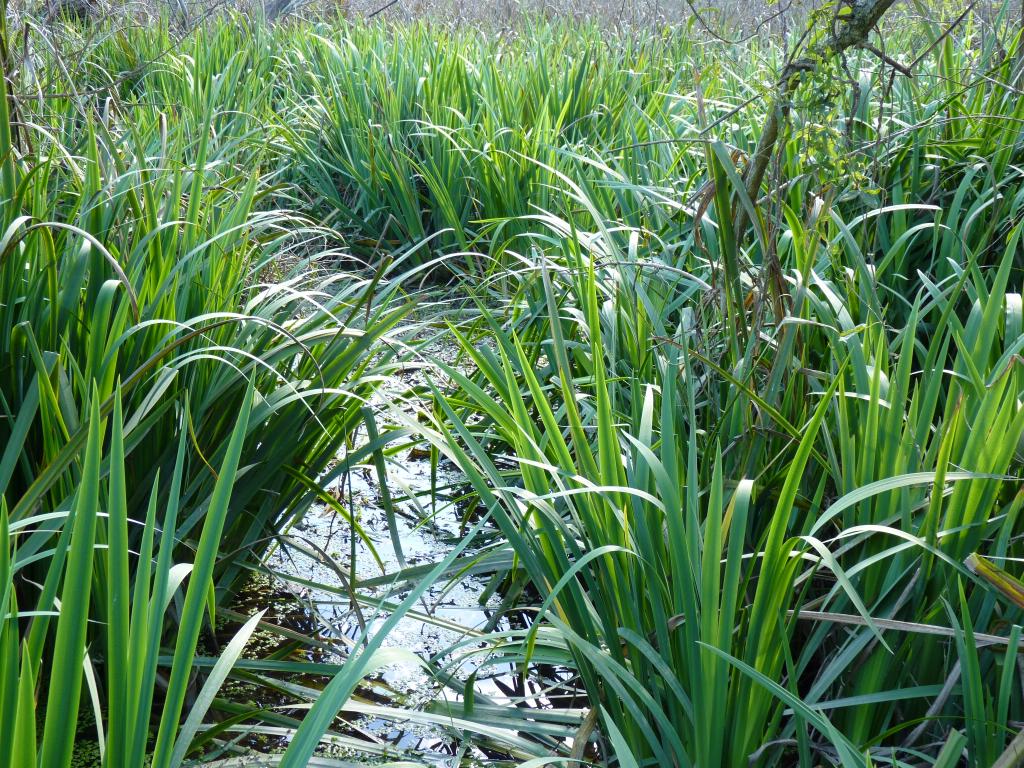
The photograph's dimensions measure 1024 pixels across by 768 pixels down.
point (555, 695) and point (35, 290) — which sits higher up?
point (35, 290)

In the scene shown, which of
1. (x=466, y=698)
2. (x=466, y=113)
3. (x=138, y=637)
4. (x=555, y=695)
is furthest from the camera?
(x=466, y=113)

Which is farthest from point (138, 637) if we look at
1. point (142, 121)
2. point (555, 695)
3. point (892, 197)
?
point (142, 121)

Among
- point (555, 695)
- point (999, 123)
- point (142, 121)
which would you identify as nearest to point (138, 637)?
point (555, 695)

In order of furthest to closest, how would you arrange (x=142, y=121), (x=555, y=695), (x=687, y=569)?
(x=142, y=121), (x=555, y=695), (x=687, y=569)

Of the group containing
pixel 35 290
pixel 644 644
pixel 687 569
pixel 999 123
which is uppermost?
pixel 999 123

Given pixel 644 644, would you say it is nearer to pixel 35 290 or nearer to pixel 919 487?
pixel 919 487

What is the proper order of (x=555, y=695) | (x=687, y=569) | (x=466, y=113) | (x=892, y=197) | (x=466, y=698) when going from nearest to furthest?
1. (x=687, y=569)
2. (x=466, y=698)
3. (x=555, y=695)
4. (x=892, y=197)
5. (x=466, y=113)

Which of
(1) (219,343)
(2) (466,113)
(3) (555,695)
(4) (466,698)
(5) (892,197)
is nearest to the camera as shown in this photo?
(4) (466,698)

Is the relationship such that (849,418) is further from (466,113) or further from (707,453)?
(466,113)

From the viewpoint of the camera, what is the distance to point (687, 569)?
3.34ft

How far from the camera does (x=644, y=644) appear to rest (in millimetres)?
1065

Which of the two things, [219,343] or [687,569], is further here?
[219,343]

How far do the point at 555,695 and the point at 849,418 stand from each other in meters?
0.55

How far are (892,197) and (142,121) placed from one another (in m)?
2.11
